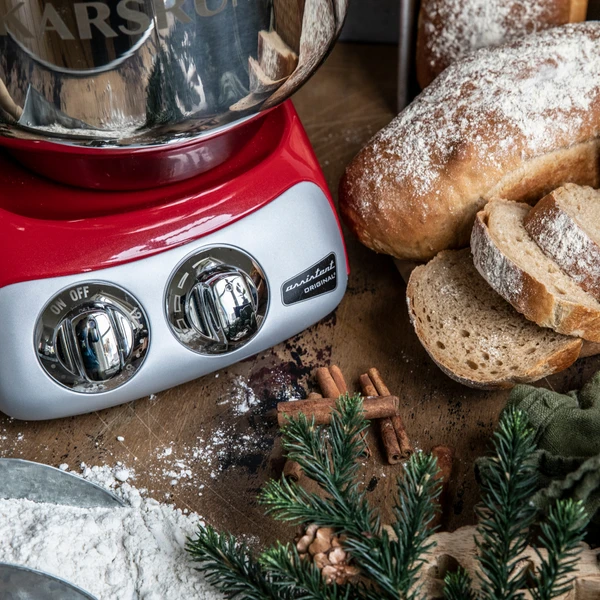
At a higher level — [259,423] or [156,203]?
[156,203]

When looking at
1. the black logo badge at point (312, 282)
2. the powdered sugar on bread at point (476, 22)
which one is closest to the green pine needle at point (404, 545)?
the black logo badge at point (312, 282)

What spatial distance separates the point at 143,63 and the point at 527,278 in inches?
21.0

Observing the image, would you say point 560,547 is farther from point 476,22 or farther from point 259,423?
point 476,22

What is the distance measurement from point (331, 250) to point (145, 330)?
0.27 m

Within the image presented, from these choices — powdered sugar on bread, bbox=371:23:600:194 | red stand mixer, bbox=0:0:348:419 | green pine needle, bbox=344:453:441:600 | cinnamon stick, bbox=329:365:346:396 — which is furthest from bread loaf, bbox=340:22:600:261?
green pine needle, bbox=344:453:441:600

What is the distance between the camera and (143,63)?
2.37 ft

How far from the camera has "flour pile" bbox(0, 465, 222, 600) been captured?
2.79 ft

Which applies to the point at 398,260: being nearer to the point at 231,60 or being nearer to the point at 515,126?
the point at 515,126

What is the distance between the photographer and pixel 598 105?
110 centimetres

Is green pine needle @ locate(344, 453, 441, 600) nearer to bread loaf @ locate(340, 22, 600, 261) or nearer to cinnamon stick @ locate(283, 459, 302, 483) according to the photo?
cinnamon stick @ locate(283, 459, 302, 483)

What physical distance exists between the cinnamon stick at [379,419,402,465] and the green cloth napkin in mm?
127

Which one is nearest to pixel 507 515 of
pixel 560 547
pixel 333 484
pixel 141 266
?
pixel 560 547

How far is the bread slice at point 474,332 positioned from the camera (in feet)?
3.33

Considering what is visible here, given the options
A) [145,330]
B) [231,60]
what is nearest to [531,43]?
[231,60]
